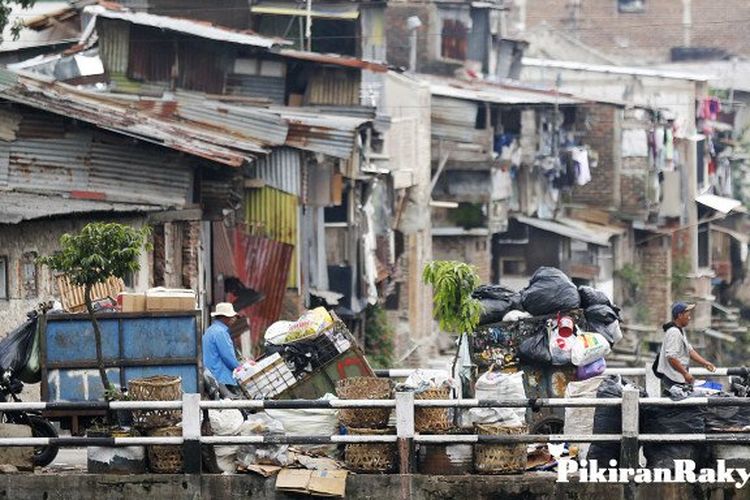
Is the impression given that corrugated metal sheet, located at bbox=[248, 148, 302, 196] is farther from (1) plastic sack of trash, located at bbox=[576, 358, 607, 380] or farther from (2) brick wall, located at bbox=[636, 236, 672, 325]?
(2) brick wall, located at bbox=[636, 236, 672, 325]

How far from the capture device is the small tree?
17.8m

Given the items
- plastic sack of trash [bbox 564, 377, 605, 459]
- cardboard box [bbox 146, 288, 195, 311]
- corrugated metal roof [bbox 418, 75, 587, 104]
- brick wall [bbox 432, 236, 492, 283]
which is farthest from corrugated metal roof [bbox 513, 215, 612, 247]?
plastic sack of trash [bbox 564, 377, 605, 459]

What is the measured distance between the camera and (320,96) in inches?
1494

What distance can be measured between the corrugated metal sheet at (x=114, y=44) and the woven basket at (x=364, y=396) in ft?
59.0

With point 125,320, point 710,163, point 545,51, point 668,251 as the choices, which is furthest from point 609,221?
point 125,320

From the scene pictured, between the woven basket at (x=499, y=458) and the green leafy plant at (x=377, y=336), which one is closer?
the woven basket at (x=499, y=458)

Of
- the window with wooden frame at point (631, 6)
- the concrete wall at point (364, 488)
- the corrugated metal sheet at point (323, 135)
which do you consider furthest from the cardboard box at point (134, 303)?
the window with wooden frame at point (631, 6)

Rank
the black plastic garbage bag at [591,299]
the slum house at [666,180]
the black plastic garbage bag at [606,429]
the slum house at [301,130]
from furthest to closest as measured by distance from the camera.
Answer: the slum house at [666,180] → the slum house at [301,130] → the black plastic garbage bag at [591,299] → the black plastic garbage bag at [606,429]

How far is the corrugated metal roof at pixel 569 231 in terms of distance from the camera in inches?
1972

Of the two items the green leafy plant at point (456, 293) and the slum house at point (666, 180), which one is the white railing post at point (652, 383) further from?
the slum house at point (666, 180)

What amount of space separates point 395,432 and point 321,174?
18051mm

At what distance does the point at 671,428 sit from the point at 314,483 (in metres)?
2.91

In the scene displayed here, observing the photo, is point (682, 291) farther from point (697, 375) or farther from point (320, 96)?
point (697, 375)

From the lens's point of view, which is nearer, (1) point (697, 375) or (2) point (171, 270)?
(1) point (697, 375)
